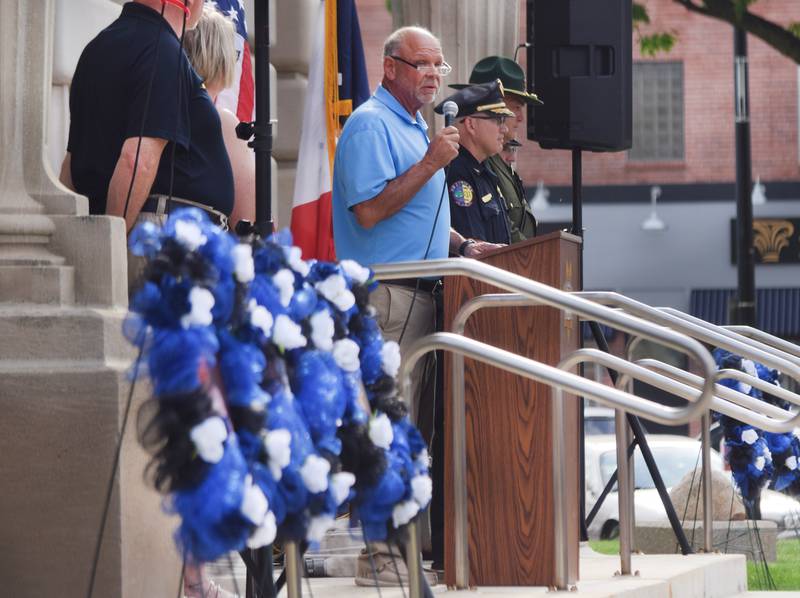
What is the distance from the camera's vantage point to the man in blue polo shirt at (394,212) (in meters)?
5.47

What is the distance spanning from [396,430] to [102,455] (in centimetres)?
95

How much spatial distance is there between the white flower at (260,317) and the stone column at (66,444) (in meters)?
1.02

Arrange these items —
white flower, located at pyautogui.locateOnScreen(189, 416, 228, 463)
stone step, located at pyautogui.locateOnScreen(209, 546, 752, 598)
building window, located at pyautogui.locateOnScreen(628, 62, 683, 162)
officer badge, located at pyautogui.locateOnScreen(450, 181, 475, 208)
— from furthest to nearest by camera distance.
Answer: building window, located at pyautogui.locateOnScreen(628, 62, 683, 162) < officer badge, located at pyautogui.locateOnScreen(450, 181, 475, 208) < stone step, located at pyautogui.locateOnScreen(209, 546, 752, 598) < white flower, located at pyautogui.locateOnScreen(189, 416, 228, 463)

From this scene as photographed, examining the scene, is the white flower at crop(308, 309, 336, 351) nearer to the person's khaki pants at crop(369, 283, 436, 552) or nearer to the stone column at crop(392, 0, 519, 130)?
the person's khaki pants at crop(369, 283, 436, 552)

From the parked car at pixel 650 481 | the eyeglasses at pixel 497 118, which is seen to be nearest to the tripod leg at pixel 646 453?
the eyeglasses at pixel 497 118

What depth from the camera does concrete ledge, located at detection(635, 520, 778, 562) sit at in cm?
984

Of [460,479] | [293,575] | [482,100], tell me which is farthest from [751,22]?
[293,575]

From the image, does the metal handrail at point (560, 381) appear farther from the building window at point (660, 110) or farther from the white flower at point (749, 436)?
the building window at point (660, 110)

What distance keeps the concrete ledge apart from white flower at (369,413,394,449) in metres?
6.25

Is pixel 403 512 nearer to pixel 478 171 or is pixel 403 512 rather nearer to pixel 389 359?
pixel 389 359

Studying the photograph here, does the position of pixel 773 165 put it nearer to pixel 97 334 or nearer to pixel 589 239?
pixel 589 239

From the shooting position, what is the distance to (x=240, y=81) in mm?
8094

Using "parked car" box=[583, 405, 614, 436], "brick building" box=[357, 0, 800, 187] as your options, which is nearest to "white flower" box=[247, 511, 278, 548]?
"parked car" box=[583, 405, 614, 436]

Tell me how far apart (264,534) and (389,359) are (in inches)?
31.5
